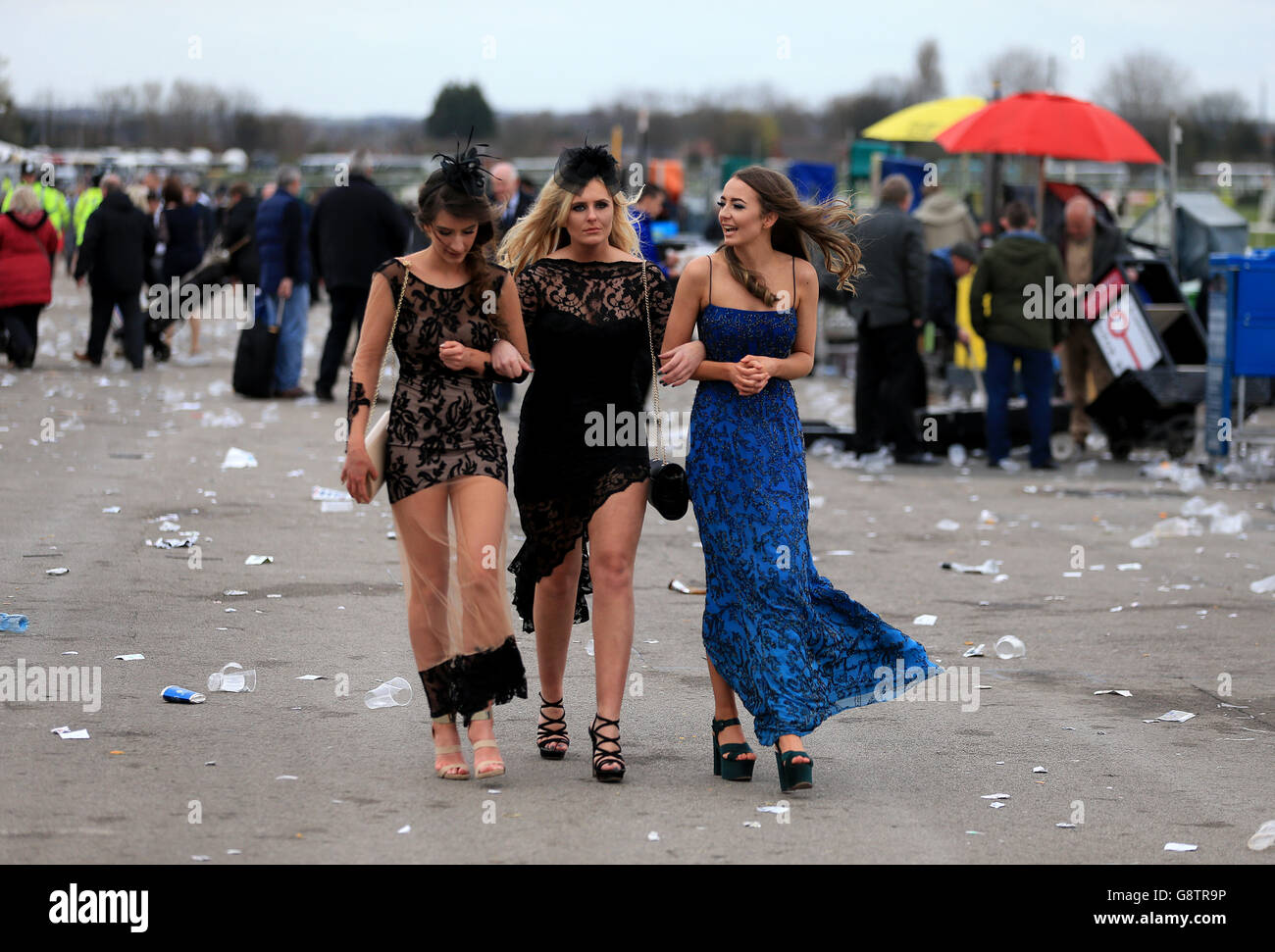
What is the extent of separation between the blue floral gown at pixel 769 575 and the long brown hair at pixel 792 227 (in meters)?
0.12

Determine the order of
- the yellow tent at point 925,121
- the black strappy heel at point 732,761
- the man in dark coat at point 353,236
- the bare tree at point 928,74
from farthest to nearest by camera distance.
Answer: the bare tree at point 928,74
the yellow tent at point 925,121
the man in dark coat at point 353,236
the black strappy heel at point 732,761

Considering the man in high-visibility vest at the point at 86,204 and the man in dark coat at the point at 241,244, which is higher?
the man in high-visibility vest at the point at 86,204

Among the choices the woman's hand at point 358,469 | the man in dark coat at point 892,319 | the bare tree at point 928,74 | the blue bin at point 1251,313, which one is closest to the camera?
the woman's hand at point 358,469

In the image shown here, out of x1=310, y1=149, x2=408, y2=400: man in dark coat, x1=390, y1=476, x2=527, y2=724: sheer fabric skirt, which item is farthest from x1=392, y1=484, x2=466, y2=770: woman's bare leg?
x1=310, y1=149, x2=408, y2=400: man in dark coat

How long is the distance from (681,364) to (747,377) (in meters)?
0.22

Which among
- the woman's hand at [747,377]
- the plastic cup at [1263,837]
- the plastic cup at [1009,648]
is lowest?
the plastic cup at [1009,648]

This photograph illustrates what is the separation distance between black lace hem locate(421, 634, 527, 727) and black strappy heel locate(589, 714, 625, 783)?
0.27 metres

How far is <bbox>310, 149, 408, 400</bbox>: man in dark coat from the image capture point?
587 inches

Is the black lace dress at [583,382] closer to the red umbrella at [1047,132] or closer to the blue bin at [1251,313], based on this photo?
the blue bin at [1251,313]

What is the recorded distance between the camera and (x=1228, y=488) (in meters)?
12.2

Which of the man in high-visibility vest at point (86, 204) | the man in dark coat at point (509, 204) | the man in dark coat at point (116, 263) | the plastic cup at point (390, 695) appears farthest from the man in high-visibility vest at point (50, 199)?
the plastic cup at point (390, 695)

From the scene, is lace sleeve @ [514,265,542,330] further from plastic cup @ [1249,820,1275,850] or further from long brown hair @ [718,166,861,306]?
plastic cup @ [1249,820,1275,850]

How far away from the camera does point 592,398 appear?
5336mm

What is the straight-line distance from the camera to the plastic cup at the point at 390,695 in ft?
→ 20.1
